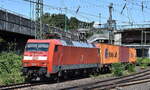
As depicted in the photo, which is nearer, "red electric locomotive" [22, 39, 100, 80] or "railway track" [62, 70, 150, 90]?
"railway track" [62, 70, 150, 90]

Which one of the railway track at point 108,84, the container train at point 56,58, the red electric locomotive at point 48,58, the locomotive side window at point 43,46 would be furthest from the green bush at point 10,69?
the railway track at point 108,84

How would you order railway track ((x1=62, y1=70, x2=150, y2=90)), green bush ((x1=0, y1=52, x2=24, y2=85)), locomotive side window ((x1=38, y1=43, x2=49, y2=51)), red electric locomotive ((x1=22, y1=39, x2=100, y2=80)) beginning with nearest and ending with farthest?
railway track ((x1=62, y1=70, x2=150, y2=90)), red electric locomotive ((x1=22, y1=39, x2=100, y2=80)), locomotive side window ((x1=38, y1=43, x2=49, y2=51)), green bush ((x1=0, y1=52, x2=24, y2=85))

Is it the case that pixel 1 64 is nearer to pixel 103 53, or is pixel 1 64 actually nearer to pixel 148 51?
pixel 103 53

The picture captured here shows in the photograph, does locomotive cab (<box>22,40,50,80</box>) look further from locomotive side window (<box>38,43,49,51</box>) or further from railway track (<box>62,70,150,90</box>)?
railway track (<box>62,70,150,90</box>)

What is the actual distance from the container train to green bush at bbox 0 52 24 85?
912mm

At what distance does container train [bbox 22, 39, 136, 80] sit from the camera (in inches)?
835

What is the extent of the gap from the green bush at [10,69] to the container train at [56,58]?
0.91 metres

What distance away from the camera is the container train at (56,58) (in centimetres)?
2120

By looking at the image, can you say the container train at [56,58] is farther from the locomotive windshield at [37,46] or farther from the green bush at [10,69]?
the green bush at [10,69]

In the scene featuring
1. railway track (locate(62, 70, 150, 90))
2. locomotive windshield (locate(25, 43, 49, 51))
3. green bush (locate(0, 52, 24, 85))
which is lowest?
railway track (locate(62, 70, 150, 90))

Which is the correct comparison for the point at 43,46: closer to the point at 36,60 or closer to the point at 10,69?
the point at 36,60

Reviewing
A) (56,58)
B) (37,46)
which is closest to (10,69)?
(37,46)

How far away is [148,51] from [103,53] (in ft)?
167

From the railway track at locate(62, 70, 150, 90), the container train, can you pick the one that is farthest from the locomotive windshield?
the railway track at locate(62, 70, 150, 90)
